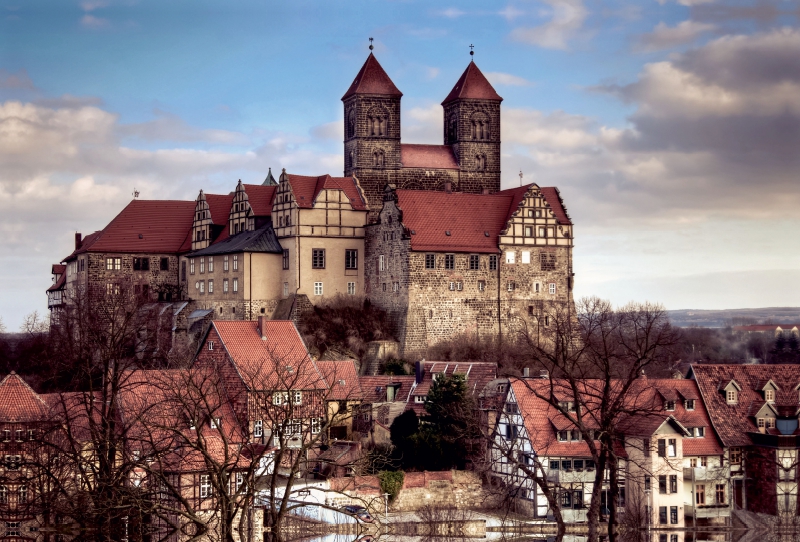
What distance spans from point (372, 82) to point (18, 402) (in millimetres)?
35585

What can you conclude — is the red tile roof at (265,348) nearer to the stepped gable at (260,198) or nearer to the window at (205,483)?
the window at (205,483)

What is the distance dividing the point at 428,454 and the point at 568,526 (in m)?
6.24

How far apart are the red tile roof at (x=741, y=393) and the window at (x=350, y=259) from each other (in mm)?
20694

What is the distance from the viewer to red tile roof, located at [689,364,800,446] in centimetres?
5397

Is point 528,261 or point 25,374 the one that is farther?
point 528,261

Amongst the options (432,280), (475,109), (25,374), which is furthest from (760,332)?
(25,374)

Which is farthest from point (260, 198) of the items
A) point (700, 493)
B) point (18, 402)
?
point (700, 493)

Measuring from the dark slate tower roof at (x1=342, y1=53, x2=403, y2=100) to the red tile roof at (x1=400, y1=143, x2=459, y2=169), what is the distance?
3323 mm

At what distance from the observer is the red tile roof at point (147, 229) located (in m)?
78.0

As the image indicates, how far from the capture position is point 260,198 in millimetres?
75125

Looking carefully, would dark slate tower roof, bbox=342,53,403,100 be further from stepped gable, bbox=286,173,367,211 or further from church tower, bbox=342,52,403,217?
stepped gable, bbox=286,173,367,211

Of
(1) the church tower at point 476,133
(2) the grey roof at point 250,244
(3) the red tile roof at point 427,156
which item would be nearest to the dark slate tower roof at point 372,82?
(3) the red tile roof at point 427,156

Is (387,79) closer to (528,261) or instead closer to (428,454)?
(528,261)

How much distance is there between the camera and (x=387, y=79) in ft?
254
